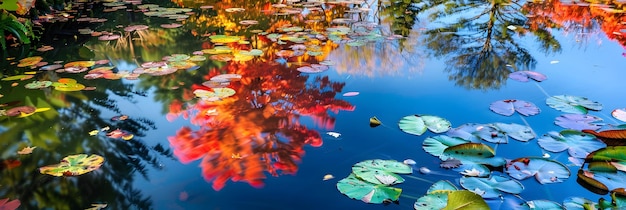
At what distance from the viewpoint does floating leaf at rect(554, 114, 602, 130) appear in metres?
1.96

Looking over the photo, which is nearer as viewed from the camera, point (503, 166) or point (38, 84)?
point (503, 166)

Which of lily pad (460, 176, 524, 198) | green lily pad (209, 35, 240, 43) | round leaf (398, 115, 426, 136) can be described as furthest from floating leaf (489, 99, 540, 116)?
green lily pad (209, 35, 240, 43)

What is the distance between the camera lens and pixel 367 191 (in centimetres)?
152

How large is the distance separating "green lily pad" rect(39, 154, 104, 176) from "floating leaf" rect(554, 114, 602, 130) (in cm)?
212

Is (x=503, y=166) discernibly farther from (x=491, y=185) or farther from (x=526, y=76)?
(x=526, y=76)

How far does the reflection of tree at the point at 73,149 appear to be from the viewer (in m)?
1.58

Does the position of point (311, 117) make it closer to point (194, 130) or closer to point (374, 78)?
point (194, 130)

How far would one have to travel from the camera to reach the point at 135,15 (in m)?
4.89

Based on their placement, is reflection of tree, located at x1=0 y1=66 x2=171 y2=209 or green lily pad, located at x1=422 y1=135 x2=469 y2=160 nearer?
reflection of tree, located at x1=0 y1=66 x2=171 y2=209

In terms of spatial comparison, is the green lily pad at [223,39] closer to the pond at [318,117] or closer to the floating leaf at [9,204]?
the pond at [318,117]

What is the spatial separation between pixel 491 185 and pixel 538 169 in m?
0.25

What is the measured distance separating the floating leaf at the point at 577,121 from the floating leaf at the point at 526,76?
66 cm

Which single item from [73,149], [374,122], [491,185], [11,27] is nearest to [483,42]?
[374,122]

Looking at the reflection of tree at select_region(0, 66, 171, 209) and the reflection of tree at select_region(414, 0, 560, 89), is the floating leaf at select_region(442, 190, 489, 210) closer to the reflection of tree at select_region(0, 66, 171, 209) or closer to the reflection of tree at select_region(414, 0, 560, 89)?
the reflection of tree at select_region(0, 66, 171, 209)
